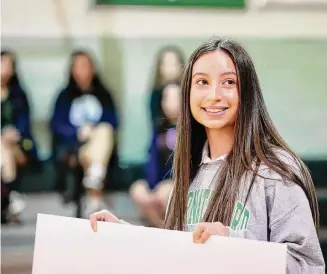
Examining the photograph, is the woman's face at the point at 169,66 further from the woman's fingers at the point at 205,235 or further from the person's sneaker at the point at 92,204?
the woman's fingers at the point at 205,235

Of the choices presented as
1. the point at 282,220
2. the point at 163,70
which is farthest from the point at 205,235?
the point at 163,70

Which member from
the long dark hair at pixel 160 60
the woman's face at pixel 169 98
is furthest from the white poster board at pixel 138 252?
the long dark hair at pixel 160 60

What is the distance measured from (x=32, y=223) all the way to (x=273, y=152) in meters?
2.15

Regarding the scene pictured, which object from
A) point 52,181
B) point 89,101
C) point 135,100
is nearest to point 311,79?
point 135,100

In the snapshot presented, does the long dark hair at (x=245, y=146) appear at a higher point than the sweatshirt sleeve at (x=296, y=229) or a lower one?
higher

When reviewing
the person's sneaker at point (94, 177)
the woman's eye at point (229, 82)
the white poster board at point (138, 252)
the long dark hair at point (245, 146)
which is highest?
the person's sneaker at point (94, 177)

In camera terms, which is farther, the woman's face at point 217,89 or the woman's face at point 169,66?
the woman's face at point 169,66

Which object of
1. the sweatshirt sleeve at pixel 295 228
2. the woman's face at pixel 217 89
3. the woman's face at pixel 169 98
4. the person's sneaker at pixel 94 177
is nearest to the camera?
the sweatshirt sleeve at pixel 295 228

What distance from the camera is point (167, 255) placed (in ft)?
3.51

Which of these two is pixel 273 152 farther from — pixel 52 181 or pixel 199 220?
pixel 52 181

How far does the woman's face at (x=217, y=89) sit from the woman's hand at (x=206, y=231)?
0.20m

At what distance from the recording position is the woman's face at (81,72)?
2988 mm

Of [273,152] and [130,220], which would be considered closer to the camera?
[273,152]

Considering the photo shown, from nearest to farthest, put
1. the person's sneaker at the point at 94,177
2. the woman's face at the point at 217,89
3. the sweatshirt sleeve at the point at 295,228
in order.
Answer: the sweatshirt sleeve at the point at 295,228 → the woman's face at the point at 217,89 → the person's sneaker at the point at 94,177
